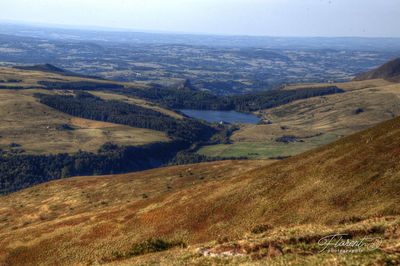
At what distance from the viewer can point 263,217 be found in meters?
37.2

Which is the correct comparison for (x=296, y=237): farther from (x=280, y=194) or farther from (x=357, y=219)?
(x=280, y=194)

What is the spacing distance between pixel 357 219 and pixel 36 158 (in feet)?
628

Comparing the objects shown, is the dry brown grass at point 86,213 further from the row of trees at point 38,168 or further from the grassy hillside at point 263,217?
the row of trees at point 38,168

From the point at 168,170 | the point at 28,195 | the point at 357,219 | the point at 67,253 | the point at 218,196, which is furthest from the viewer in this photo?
the point at 168,170

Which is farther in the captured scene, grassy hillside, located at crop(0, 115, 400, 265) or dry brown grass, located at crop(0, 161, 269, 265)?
dry brown grass, located at crop(0, 161, 269, 265)

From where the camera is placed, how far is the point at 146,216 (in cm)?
4653

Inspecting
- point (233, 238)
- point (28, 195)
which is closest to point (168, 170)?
Result: point (28, 195)

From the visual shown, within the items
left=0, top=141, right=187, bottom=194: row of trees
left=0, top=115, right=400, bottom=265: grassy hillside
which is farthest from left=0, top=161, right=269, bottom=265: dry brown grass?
left=0, top=141, right=187, bottom=194: row of trees

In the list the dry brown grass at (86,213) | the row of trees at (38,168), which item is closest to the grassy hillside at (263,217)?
the dry brown grass at (86,213)

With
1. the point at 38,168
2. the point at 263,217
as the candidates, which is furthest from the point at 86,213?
the point at 38,168

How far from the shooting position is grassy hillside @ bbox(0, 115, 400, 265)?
94.1 ft

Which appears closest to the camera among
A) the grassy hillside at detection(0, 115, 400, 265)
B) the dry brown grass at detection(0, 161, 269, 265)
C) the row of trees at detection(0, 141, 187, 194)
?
the grassy hillside at detection(0, 115, 400, 265)

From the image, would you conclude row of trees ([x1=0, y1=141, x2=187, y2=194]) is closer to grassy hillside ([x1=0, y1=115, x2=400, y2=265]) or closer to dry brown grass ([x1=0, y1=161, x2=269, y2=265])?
dry brown grass ([x1=0, y1=161, x2=269, y2=265])

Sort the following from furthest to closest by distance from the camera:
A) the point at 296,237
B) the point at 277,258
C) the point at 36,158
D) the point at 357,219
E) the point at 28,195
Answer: the point at 36,158
the point at 28,195
the point at 357,219
the point at 296,237
the point at 277,258
